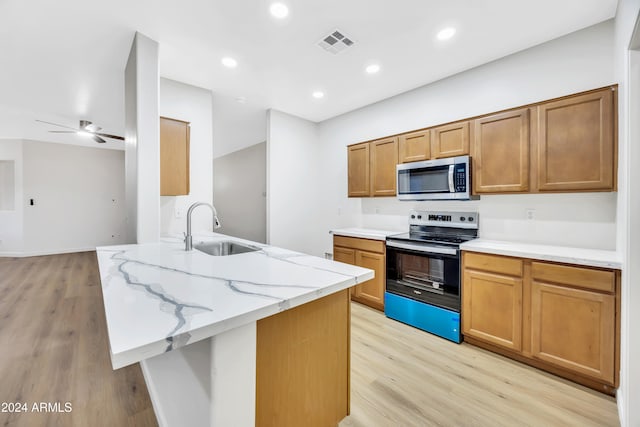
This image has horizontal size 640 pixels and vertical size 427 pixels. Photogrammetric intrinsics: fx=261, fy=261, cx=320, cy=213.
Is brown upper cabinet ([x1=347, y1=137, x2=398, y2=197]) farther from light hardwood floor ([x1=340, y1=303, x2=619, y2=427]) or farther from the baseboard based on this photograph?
the baseboard

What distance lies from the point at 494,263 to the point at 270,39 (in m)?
2.77

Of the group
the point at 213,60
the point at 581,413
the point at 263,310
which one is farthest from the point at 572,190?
the point at 213,60

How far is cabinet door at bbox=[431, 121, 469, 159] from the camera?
8.71 feet

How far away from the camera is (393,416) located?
5.26 ft

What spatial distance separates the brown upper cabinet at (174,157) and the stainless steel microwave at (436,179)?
249cm

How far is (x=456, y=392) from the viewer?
1807mm

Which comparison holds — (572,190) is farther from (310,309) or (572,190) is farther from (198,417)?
(198,417)

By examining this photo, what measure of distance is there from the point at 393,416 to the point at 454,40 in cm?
299

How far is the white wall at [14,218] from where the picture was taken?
589 centimetres

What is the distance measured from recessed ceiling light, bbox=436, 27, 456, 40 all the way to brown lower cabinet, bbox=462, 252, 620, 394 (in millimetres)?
1942

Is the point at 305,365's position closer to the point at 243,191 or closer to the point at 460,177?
the point at 460,177

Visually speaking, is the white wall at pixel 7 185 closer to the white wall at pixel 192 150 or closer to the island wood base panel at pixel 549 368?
the white wall at pixel 192 150

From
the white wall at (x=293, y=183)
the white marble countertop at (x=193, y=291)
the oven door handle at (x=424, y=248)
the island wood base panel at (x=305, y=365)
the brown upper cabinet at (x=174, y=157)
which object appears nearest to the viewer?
the white marble countertop at (x=193, y=291)

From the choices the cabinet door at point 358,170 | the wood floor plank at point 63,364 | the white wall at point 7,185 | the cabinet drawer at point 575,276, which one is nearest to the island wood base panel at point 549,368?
the cabinet drawer at point 575,276
